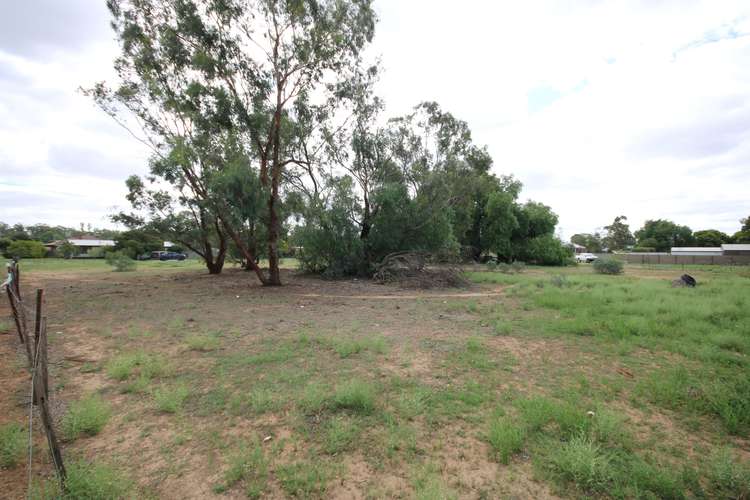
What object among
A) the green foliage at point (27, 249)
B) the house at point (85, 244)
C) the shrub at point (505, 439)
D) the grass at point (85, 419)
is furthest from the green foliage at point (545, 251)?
the house at point (85, 244)

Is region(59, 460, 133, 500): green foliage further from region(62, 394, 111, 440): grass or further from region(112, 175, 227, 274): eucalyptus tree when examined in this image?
region(112, 175, 227, 274): eucalyptus tree

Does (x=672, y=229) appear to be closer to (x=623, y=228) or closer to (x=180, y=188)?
(x=623, y=228)

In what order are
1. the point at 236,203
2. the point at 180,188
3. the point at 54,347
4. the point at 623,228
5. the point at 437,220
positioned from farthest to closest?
1. the point at 623,228
2. the point at 437,220
3. the point at 180,188
4. the point at 236,203
5. the point at 54,347

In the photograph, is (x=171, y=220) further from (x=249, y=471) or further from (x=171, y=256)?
(x=171, y=256)

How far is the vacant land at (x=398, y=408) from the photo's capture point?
2607mm

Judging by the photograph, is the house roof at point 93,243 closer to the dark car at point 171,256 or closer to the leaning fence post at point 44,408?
the dark car at point 171,256

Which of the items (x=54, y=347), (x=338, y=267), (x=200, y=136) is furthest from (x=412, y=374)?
(x=338, y=267)

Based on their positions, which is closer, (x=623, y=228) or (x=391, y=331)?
(x=391, y=331)

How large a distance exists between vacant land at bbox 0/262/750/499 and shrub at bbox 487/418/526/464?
16 mm

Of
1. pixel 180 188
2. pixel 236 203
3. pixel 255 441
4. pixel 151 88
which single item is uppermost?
pixel 151 88

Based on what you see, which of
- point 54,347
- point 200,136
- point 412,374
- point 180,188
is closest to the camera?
point 412,374

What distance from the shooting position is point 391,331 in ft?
22.9

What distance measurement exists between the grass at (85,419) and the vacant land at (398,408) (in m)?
0.02

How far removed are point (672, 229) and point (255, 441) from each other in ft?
305
